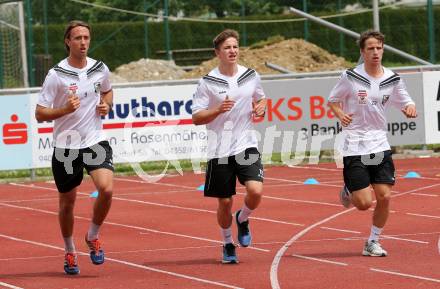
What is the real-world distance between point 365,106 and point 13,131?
34.8ft

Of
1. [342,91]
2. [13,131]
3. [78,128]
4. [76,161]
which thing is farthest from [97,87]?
[13,131]

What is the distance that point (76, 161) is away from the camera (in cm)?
1095

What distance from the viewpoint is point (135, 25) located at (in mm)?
38656

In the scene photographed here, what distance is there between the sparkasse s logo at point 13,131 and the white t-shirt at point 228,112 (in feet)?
33.2

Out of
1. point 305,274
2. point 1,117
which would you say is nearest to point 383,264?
point 305,274

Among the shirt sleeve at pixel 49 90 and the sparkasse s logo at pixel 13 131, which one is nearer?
the shirt sleeve at pixel 49 90

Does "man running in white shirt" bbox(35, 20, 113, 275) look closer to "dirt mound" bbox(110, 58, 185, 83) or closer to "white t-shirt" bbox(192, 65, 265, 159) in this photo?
"white t-shirt" bbox(192, 65, 265, 159)

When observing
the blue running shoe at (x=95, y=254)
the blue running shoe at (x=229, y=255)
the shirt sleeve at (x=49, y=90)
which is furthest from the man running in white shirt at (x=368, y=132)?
the shirt sleeve at (x=49, y=90)

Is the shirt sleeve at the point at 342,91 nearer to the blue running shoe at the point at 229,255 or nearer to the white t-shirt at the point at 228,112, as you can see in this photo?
the white t-shirt at the point at 228,112

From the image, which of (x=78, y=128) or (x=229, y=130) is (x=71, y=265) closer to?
(x=78, y=128)

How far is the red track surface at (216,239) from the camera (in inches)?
415

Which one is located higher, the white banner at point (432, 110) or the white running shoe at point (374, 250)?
the white banner at point (432, 110)

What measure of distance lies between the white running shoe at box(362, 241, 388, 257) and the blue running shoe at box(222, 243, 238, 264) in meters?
1.22

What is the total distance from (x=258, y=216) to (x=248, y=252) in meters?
3.30
